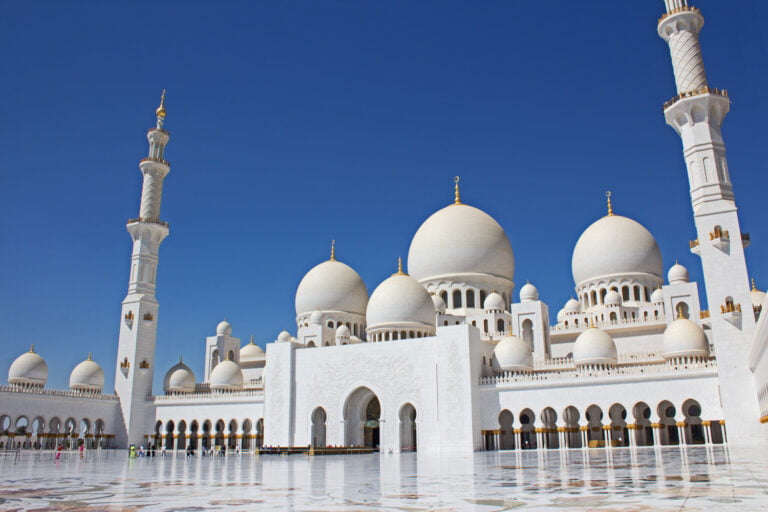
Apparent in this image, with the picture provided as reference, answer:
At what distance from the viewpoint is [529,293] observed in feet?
94.8

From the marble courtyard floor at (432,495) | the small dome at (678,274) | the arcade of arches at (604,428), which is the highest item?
the small dome at (678,274)

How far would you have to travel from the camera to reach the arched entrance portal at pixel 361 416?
25.6 meters

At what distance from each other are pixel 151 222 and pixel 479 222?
52.3 ft

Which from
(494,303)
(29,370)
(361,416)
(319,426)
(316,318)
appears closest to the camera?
(361,416)

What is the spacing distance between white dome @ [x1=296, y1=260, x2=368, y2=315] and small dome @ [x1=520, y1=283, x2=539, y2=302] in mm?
8564

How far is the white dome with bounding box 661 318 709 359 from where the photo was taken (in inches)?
838

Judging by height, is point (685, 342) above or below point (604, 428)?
above

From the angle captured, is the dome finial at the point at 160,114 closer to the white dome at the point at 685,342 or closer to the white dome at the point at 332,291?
the white dome at the point at 332,291

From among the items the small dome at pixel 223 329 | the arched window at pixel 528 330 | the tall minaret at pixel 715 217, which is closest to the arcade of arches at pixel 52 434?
the small dome at pixel 223 329

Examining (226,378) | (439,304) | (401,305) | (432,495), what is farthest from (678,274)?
(432,495)

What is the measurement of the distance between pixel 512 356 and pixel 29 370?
859 inches

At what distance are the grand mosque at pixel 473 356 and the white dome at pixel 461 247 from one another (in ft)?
0.26

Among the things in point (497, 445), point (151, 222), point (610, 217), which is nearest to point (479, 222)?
point (610, 217)

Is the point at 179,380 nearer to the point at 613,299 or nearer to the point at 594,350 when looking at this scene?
the point at 594,350
